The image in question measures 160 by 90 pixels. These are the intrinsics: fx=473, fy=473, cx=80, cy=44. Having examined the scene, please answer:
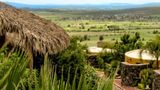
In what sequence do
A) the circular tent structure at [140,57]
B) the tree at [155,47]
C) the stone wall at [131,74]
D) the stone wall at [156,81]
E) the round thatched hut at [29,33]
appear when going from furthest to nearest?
the stone wall at [131,74], the circular tent structure at [140,57], the tree at [155,47], the stone wall at [156,81], the round thatched hut at [29,33]

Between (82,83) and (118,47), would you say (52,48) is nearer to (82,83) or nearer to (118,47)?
(82,83)

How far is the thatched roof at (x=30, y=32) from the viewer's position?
37.4 ft

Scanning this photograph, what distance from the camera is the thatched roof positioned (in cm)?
1140

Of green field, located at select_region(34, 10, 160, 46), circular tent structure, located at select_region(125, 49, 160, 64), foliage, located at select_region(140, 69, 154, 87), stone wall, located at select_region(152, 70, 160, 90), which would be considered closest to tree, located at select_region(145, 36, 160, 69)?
circular tent structure, located at select_region(125, 49, 160, 64)

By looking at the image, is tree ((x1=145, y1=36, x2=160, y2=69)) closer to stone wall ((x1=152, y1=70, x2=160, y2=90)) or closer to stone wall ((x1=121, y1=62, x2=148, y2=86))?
stone wall ((x1=121, y1=62, x2=148, y2=86))

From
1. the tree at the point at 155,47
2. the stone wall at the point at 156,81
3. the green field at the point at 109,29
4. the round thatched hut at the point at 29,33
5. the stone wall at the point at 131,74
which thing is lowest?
the green field at the point at 109,29

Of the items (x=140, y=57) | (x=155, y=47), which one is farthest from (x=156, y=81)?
(x=140, y=57)

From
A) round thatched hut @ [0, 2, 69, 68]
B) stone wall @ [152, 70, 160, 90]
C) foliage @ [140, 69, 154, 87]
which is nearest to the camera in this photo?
round thatched hut @ [0, 2, 69, 68]

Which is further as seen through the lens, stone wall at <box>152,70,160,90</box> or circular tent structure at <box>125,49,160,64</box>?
circular tent structure at <box>125,49,160,64</box>

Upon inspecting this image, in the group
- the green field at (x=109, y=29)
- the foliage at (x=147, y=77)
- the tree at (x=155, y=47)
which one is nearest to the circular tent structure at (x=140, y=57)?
the tree at (x=155, y=47)

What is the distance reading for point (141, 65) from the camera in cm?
2259

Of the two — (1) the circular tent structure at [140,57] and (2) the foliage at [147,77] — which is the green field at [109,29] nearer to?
(1) the circular tent structure at [140,57]

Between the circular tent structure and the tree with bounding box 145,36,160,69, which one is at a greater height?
the tree with bounding box 145,36,160,69

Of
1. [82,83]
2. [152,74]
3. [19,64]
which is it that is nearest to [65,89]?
[82,83]
